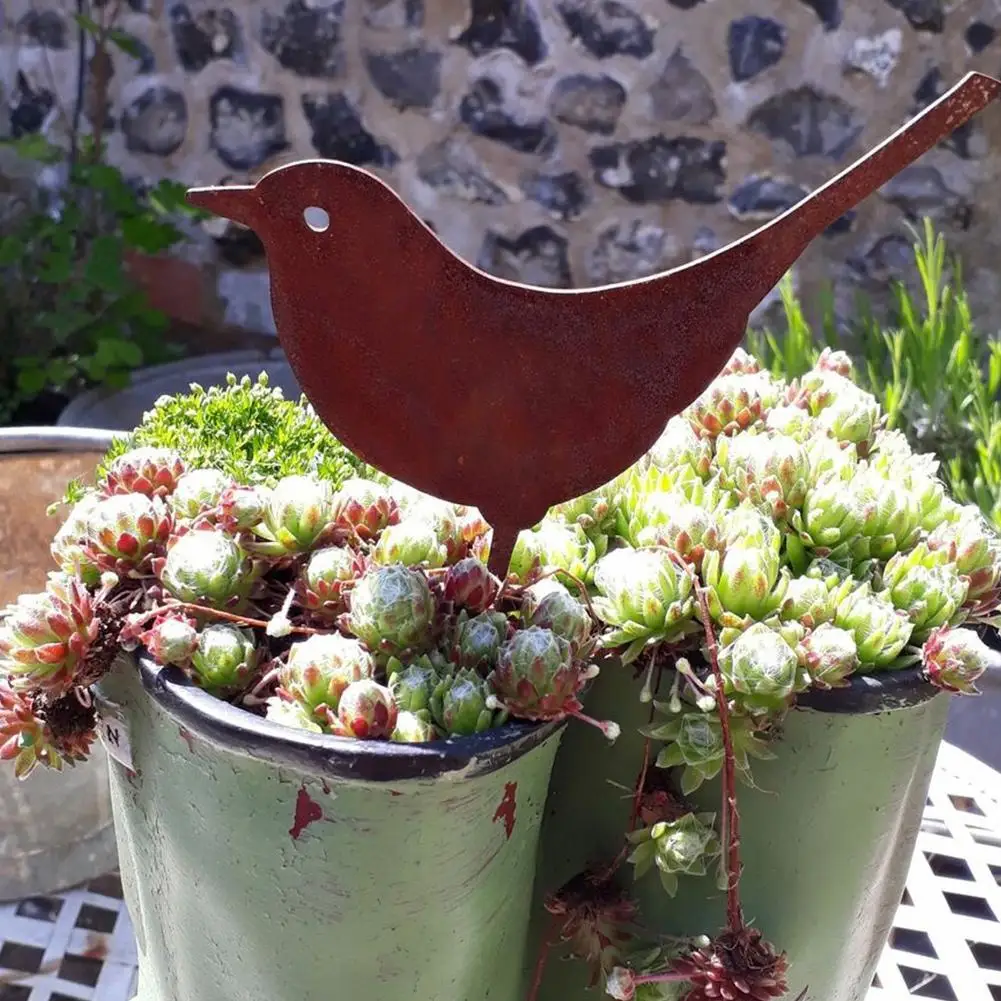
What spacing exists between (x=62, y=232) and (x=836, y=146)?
1342mm

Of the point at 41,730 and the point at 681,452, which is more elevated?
the point at 681,452

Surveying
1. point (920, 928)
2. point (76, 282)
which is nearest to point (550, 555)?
point (920, 928)

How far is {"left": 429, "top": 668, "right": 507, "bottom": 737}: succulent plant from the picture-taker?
1.56 ft

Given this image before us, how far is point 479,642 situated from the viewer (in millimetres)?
504

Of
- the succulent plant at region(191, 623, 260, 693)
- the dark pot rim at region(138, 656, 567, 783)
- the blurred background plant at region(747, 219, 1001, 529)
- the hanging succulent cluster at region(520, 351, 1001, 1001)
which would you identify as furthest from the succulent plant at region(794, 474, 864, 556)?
the blurred background plant at region(747, 219, 1001, 529)

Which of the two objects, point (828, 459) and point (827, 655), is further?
point (828, 459)

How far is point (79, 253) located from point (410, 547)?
1693 mm

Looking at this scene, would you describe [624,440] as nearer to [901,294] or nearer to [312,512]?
[312,512]

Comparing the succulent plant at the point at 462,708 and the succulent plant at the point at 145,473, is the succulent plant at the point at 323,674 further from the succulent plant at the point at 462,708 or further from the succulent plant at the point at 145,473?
the succulent plant at the point at 145,473

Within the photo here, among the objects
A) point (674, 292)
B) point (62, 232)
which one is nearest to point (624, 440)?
point (674, 292)

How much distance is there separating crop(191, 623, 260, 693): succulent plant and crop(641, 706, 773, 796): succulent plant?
0.66 feet

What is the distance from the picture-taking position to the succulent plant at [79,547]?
565mm

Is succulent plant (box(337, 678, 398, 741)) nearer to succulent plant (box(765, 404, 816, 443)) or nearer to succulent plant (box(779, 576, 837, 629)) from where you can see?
succulent plant (box(779, 576, 837, 629))

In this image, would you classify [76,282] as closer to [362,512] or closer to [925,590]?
[362,512]
